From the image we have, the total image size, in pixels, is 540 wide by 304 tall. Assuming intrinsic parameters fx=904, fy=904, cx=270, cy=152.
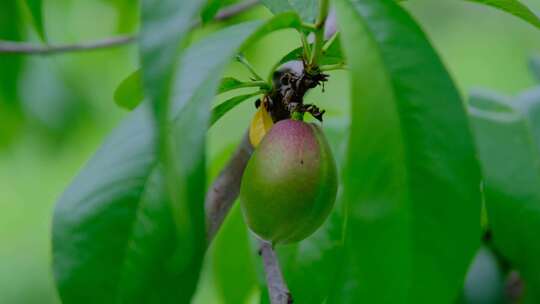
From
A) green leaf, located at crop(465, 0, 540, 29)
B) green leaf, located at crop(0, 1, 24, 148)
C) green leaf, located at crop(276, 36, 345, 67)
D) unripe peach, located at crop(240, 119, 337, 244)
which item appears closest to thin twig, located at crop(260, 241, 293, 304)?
unripe peach, located at crop(240, 119, 337, 244)

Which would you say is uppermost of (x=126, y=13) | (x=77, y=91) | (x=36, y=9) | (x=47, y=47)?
(x=36, y=9)

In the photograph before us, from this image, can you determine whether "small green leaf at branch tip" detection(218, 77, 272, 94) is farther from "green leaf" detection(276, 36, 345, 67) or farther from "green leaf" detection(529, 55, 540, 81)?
"green leaf" detection(529, 55, 540, 81)

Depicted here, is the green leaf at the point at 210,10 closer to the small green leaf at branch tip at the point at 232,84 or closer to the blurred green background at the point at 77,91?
the small green leaf at branch tip at the point at 232,84

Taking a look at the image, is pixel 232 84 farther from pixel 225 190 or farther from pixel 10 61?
pixel 10 61

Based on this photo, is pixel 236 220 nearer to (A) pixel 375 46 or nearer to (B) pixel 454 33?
(A) pixel 375 46

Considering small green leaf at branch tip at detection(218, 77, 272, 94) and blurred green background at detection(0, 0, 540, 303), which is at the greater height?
small green leaf at branch tip at detection(218, 77, 272, 94)

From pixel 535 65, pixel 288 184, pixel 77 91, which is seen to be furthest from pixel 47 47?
pixel 77 91
